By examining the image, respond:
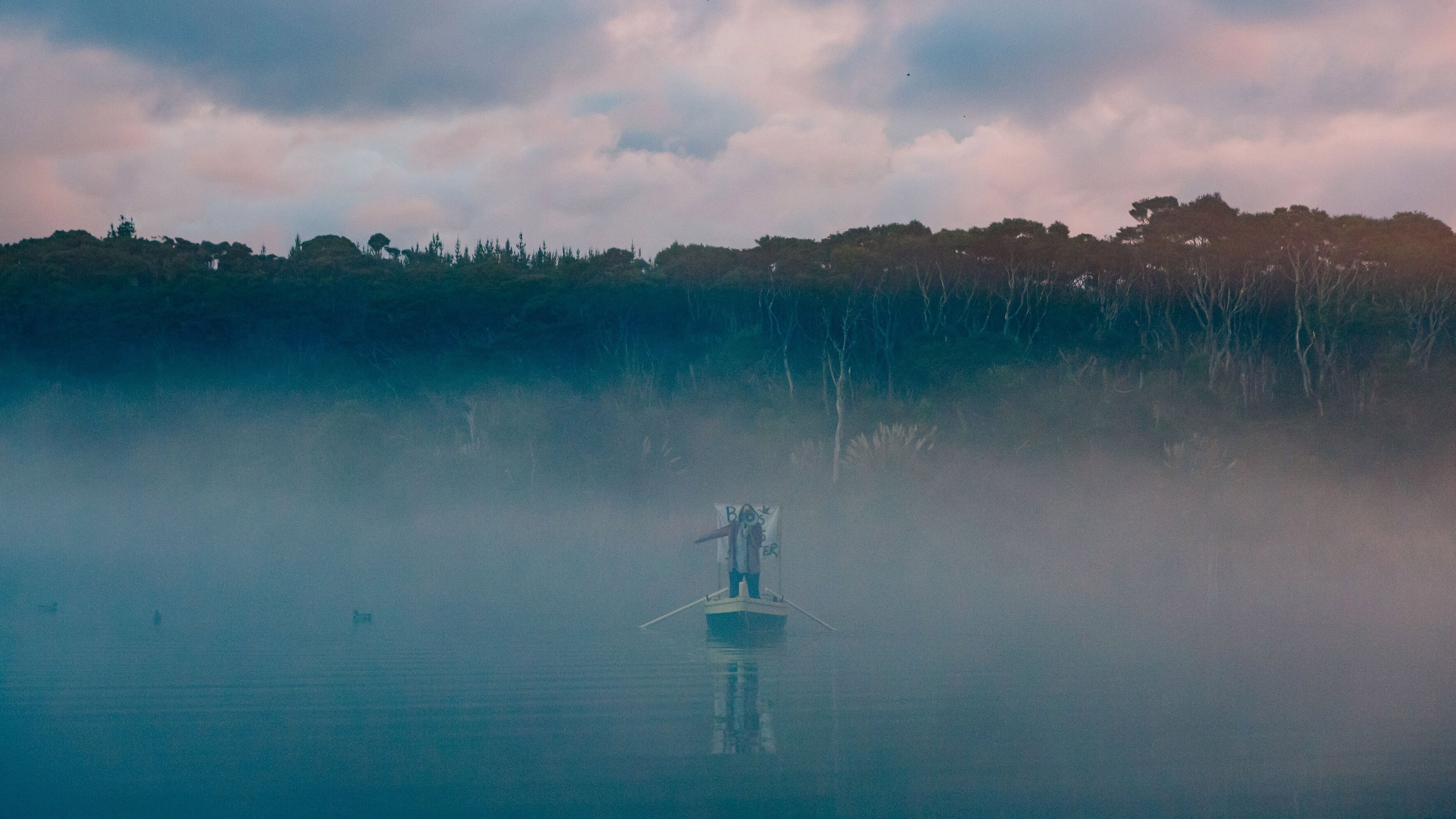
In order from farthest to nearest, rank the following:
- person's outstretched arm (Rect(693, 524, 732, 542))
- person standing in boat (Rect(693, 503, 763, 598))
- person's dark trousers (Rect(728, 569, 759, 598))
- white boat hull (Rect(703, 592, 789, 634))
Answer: person's outstretched arm (Rect(693, 524, 732, 542)), person's dark trousers (Rect(728, 569, 759, 598)), person standing in boat (Rect(693, 503, 763, 598)), white boat hull (Rect(703, 592, 789, 634))

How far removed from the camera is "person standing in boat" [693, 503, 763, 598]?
30.9 metres

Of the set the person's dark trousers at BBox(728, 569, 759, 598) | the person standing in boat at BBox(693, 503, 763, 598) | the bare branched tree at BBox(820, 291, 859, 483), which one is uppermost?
the bare branched tree at BBox(820, 291, 859, 483)

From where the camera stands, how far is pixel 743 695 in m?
21.9

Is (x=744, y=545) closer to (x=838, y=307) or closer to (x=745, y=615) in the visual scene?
(x=745, y=615)

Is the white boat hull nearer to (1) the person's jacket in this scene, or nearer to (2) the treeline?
(1) the person's jacket

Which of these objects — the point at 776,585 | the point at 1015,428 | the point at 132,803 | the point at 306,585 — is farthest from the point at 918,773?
the point at 1015,428

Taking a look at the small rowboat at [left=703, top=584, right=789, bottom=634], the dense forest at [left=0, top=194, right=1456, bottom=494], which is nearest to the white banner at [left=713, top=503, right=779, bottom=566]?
the small rowboat at [left=703, top=584, right=789, bottom=634]

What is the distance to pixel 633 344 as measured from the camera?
6694cm

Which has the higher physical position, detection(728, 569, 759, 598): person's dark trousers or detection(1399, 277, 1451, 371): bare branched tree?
detection(1399, 277, 1451, 371): bare branched tree

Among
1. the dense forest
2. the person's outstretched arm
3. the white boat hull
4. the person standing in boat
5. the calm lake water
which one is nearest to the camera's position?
the calm lake water

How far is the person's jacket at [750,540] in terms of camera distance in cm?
3095

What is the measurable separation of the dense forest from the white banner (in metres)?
24.4

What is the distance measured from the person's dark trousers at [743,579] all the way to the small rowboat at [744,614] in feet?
0.40

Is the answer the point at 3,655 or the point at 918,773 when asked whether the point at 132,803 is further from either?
the point at 3,655
